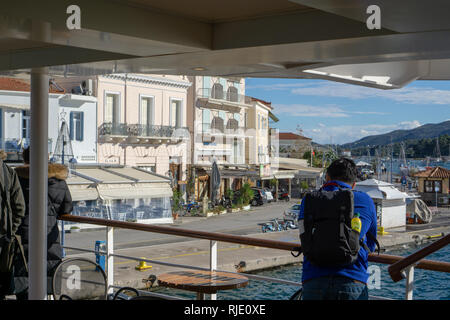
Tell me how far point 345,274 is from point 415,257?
0.99ft

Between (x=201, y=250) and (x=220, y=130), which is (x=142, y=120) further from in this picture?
(x=201, y=250)

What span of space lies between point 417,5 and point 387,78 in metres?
2.29

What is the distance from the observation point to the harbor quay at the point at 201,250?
1873 centimetres

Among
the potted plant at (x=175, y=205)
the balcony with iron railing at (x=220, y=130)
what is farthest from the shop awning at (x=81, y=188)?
the balcony with iron railing at (x=220, y=130)

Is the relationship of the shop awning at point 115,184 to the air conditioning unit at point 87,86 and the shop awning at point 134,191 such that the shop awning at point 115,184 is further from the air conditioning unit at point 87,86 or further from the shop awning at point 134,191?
the air conditioning unit at point 87,86

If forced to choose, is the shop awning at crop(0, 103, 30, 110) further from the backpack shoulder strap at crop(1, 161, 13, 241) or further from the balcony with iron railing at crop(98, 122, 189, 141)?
the backpack shoulder strap at crop(1, 161, 13, 241)

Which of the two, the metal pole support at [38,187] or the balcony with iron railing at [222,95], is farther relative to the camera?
the balcony with iron railing at [222,95]

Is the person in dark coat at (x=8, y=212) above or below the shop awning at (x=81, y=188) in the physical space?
above

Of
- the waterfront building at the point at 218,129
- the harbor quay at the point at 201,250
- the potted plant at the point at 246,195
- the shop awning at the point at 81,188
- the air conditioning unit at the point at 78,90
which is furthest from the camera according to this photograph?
the potted plant at the point at 246,195

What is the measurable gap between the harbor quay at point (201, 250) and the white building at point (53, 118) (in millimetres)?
4846

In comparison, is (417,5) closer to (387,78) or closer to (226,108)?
(387,78)

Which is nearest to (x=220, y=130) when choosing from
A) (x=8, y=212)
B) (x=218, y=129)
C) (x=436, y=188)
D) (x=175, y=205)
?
(x=218, y=129)

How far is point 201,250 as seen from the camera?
23.8 m
